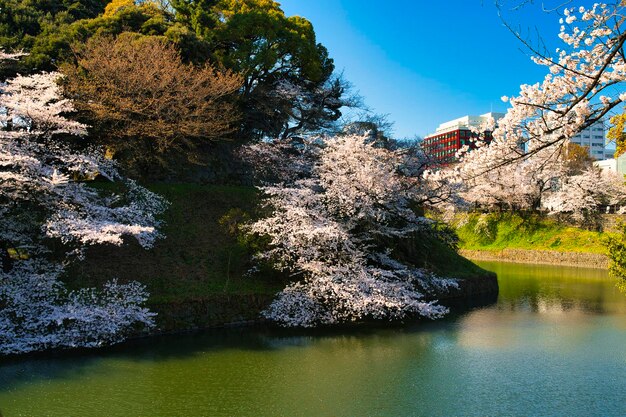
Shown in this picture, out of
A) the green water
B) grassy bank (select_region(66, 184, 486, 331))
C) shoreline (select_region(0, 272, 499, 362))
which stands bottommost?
the green water

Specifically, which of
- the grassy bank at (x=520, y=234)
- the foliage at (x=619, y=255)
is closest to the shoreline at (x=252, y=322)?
the foliage at (x=619, y=255)

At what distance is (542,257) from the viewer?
3594 cm

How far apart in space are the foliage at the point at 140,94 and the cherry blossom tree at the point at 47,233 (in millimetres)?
1810

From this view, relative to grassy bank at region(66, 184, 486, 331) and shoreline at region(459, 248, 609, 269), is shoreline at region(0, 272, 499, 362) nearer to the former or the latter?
grassy bank at region(66, 184, 486, 331)

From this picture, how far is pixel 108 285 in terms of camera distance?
13.9 m

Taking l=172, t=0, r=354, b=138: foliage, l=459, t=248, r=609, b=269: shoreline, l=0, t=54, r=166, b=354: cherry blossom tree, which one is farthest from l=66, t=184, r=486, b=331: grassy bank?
l=459, t=248, r=609, b=269: shoreline

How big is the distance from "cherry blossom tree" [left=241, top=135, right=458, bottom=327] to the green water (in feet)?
3.13

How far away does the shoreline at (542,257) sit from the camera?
110ft

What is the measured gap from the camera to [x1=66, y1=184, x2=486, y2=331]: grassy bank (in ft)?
47.4

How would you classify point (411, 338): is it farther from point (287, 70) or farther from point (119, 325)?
point (287, 70)

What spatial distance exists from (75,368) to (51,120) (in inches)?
311

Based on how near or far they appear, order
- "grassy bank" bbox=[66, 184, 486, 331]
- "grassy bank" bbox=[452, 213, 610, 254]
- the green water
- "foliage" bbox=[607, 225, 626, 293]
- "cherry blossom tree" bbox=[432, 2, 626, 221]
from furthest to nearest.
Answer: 1. "grassy bank" bbox=[452, 213, 610, 254]
2. "grassy bank" bbox=[66, 184, 486, 331]
3. "foliage" bbox=[607, 225, 626, 293]
4. the green water
5. "cherry blossom tree" bbox=[432, 2, 626, 221]

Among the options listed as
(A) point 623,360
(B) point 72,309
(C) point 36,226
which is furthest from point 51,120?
(A) point 623,360

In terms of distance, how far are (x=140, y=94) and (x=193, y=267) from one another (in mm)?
6777
